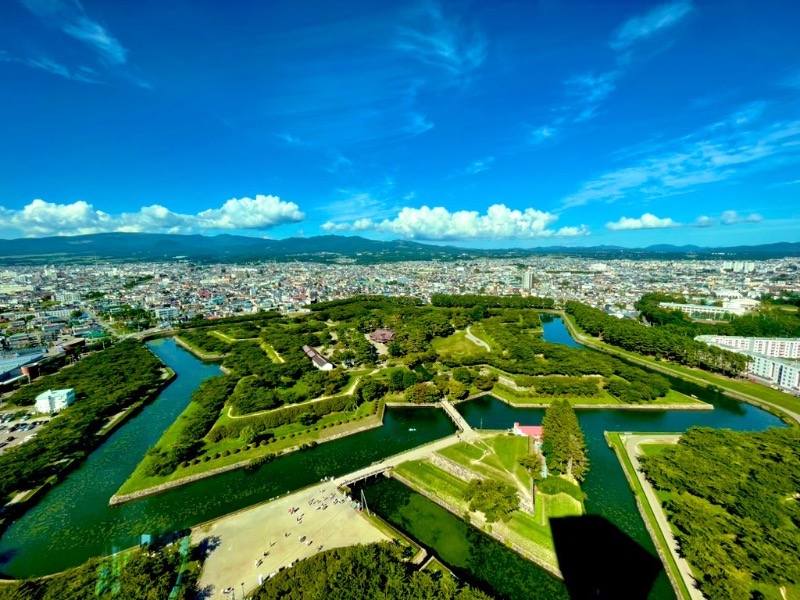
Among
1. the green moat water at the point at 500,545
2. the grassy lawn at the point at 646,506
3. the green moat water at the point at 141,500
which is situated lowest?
the green moat water at the point at 141,500

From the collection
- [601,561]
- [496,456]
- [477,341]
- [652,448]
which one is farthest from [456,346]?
[601,561]

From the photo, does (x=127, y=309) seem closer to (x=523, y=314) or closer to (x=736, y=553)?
(x=523, y=314)

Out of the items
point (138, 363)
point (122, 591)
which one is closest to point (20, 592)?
point (122, 591)

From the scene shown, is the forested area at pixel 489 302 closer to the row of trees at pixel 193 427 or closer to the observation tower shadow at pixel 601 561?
the row of trees at pixel 193 427

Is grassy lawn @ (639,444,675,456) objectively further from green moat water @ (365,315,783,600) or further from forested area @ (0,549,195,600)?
forested area @ (0,549,195,600)

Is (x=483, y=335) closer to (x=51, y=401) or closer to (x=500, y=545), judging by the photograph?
(x=500, y=545)

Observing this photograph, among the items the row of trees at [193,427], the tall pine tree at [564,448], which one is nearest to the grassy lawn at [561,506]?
the tall pine tree at [564,448]
